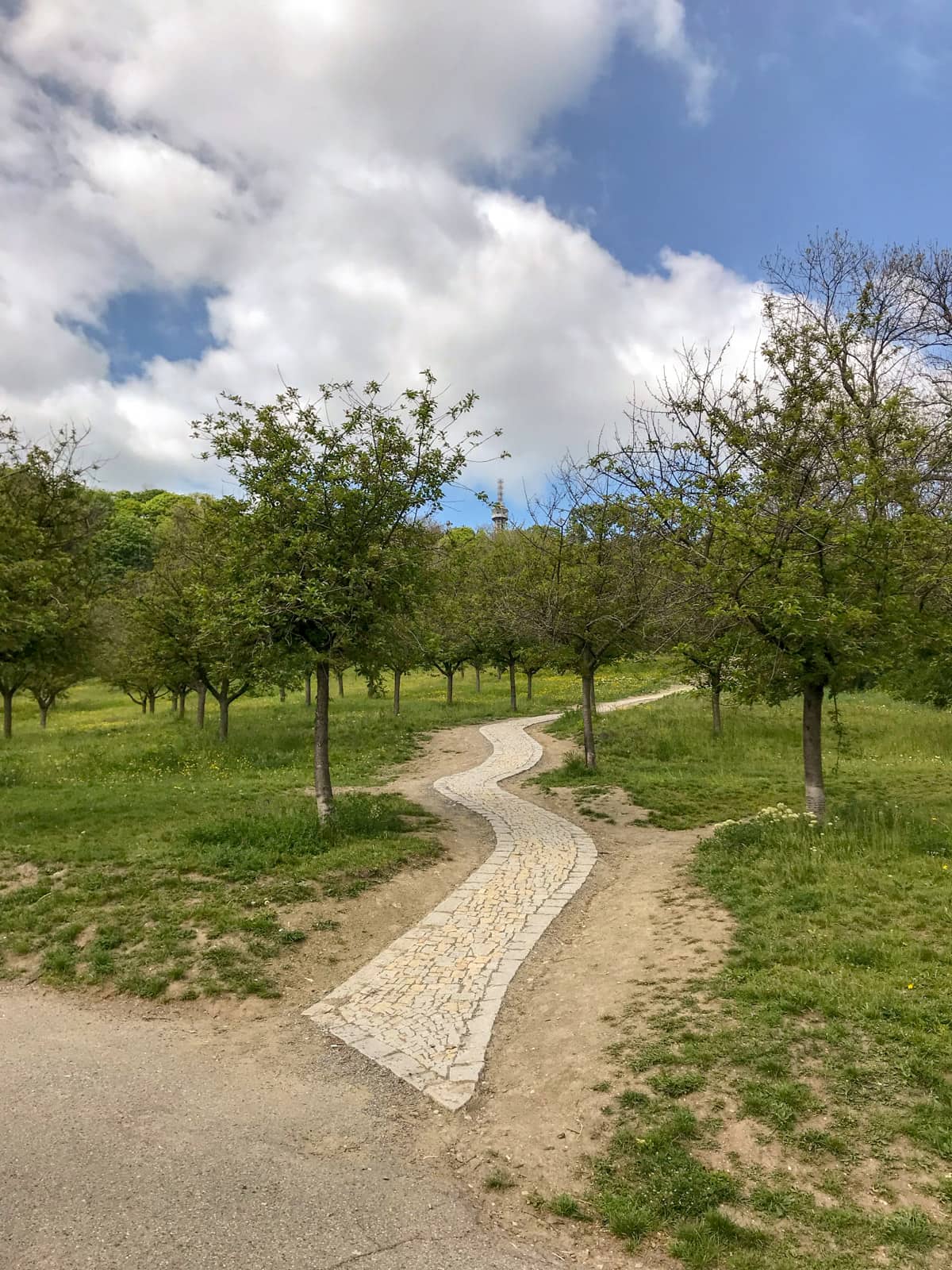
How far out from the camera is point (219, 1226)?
407cm

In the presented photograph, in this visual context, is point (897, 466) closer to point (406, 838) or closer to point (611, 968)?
point (611, 968)

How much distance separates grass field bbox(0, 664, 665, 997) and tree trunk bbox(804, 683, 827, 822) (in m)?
6.61

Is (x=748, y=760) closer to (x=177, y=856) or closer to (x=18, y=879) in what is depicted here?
(x=177, y=856)

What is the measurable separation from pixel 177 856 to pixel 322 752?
2.93 meters

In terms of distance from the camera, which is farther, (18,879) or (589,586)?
(589,586)

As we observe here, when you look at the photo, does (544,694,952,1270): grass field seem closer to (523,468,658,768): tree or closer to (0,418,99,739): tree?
(523,468,658,768): tree

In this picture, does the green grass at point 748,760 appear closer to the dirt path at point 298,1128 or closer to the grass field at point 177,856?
the grass field at point 177,856

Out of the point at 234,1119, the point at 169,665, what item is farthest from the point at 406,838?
the point at 169,665

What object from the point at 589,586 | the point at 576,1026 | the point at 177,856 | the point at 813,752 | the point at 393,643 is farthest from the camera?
the point at 589,586

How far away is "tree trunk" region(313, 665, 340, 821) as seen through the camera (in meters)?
12.3

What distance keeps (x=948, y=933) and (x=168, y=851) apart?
998 cm

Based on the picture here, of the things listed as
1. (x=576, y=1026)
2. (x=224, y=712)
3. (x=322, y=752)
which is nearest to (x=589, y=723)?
(x=322, y=752)

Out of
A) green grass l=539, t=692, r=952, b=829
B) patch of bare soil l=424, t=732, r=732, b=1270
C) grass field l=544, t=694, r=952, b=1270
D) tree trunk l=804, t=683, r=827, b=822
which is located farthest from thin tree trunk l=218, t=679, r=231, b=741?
tree trunk l=804, t=683, r=827, b=822

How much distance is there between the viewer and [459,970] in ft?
25.3
